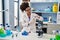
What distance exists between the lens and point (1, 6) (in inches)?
130

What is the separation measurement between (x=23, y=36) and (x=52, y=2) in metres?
1.98

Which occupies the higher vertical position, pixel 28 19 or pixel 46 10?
pixel 46 10

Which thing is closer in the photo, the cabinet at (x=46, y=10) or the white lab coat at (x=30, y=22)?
the white lab coat at (x=30, y=22)

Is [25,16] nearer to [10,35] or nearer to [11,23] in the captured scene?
[11,23]

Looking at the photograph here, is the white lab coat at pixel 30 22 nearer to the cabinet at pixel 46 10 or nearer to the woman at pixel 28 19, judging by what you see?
the woman at pixel 28 19

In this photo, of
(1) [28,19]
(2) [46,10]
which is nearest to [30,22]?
(1) [28,19]

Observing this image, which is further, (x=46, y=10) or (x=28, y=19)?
(x=46, y=10)

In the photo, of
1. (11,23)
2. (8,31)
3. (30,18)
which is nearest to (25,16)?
(30,18)

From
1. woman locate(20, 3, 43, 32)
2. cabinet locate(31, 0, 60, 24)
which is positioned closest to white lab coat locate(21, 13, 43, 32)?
woman locate(20, 3, 43, 32)

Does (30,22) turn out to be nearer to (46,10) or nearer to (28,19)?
(28,19)

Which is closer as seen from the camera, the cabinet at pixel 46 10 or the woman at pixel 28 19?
the woman at pixel 28 19

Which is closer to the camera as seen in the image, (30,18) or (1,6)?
(30,18)

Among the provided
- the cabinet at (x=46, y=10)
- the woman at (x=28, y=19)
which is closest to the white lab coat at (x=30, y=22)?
the woman at (x=28, y=19)

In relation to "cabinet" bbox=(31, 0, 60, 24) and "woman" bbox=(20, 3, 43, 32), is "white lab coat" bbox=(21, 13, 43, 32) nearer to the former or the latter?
"woman" bbox=(20, 3, 43, 32)
